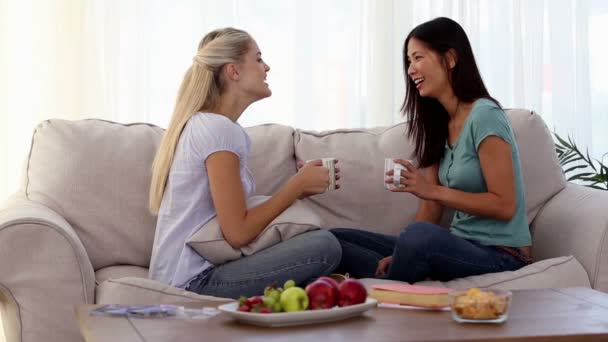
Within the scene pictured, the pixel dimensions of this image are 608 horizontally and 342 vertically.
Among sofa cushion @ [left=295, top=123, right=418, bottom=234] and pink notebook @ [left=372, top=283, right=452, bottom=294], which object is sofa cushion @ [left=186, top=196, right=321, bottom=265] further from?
pink notebook @ [left=372, top=283, right=452, bottom=294]

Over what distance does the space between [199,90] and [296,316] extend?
1.13 metres

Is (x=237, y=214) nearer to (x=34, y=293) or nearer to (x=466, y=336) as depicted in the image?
(x=34, y=293)

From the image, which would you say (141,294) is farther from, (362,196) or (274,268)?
(362,196)

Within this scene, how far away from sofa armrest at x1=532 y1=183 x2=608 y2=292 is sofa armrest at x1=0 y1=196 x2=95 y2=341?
1.45 metres

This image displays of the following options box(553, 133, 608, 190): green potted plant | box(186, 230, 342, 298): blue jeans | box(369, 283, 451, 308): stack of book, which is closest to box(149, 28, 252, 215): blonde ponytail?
box(186, 230, 342, 298): blue jeans

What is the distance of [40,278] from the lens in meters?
2.21

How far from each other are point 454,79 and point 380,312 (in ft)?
3.95

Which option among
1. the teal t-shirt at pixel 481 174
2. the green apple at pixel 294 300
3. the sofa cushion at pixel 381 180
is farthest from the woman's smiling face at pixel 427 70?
the green apple at pixel 294 300

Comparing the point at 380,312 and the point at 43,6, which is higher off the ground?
the point at 43,6

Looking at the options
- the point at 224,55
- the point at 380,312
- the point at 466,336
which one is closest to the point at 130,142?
the point at 224,55

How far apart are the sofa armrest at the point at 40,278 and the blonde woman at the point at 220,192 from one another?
12.0 inches

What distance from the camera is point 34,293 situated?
221cm

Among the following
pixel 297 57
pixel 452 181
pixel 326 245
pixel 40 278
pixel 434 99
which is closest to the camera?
pixel 40 278

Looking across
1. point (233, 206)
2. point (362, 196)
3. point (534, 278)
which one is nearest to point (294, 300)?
point (233, 206)
